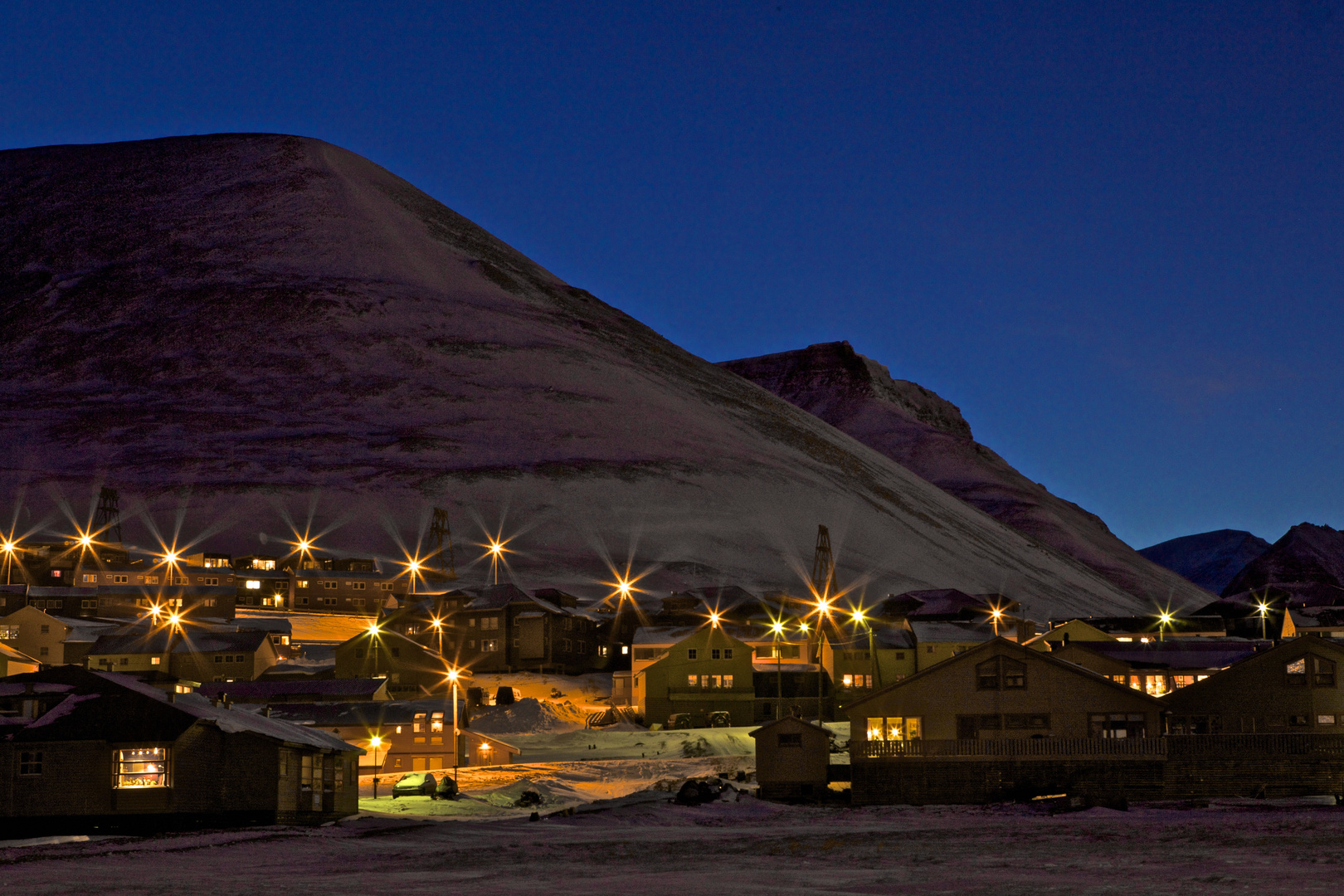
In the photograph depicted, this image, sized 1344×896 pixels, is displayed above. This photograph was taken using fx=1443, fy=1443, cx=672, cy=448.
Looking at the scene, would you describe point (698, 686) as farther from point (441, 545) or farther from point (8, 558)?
point (441, 545)

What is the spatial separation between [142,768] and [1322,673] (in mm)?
39316

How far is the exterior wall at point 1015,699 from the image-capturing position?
48656 mm

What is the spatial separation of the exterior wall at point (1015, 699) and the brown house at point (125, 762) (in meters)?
19.6

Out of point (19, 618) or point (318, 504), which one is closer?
point (19, 618)

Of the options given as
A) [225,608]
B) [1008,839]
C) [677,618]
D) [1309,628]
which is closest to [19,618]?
[225,608]

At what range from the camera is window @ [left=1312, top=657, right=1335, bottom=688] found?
50.9 m

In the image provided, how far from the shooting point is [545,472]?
645 feet

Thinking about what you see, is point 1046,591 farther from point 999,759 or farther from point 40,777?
point 40,777

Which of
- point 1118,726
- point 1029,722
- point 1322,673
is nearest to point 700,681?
point 1029,722

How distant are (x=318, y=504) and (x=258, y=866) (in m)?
152

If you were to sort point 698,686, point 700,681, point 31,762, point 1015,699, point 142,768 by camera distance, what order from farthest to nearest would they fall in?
1. point 700,681
2. point 698,686
3. point 1015,699
4. point 142,768
5. point 31,762

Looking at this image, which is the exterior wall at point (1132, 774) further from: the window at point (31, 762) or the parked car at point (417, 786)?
the window at point (31, 762)

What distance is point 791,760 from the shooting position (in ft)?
163

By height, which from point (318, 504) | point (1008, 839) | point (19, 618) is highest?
point (318, 504)
